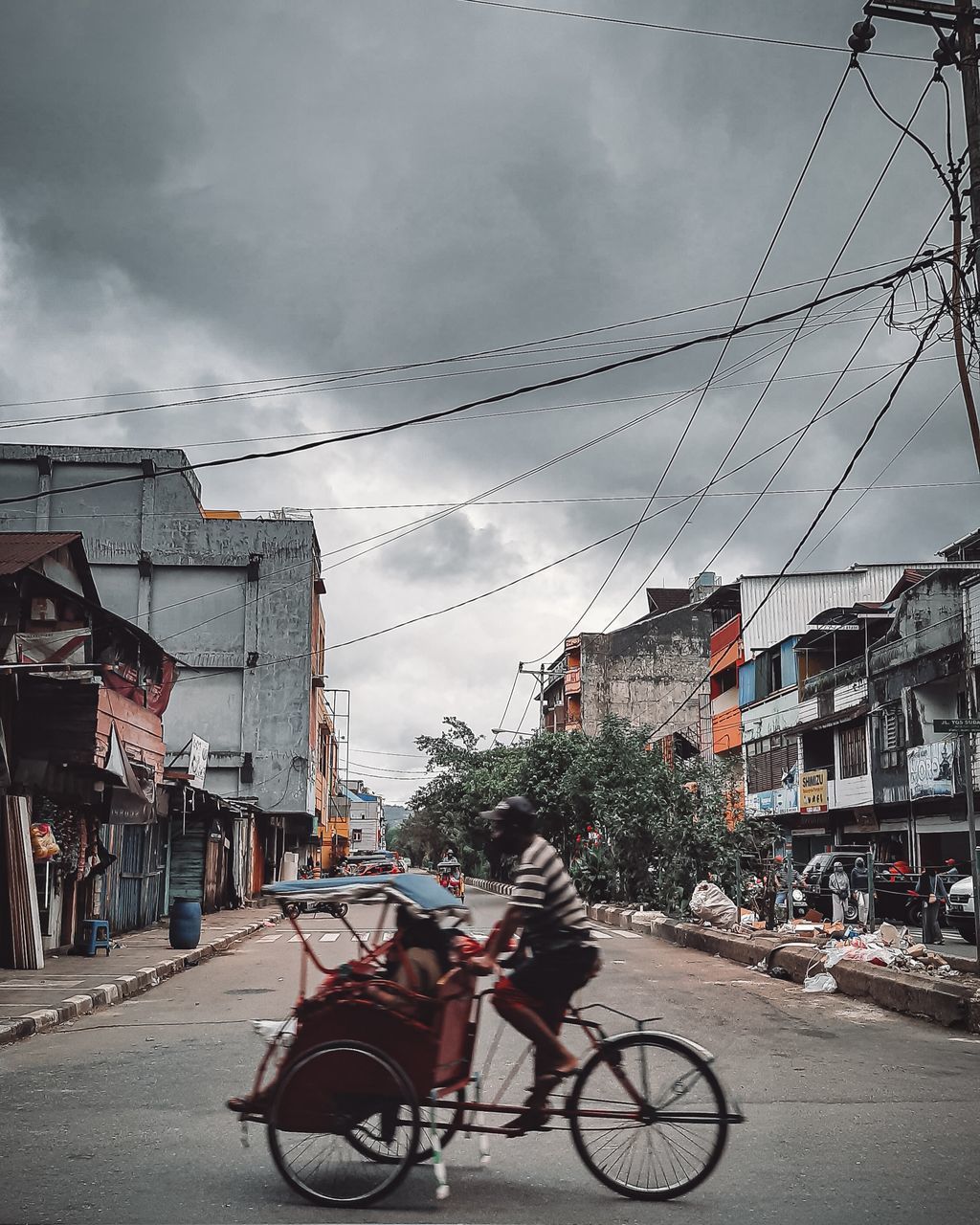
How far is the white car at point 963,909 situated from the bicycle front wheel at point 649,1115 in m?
17.0

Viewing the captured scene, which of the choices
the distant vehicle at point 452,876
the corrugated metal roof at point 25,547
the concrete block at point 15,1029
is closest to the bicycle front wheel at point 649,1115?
the concrete block at point 15,1029

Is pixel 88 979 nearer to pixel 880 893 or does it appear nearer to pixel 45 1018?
pixel 45 1018

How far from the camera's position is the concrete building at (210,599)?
41.0 m

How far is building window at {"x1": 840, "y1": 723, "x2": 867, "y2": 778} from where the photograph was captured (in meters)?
35.6

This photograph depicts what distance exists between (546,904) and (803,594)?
42853mm

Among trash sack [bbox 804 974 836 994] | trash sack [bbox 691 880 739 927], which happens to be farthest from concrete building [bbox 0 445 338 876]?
trash sack [bbox 804 974 836 994]

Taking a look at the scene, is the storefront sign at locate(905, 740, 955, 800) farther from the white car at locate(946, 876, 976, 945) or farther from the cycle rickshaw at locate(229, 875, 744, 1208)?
the cycle rickshaw at locate(229, 875, 744, 1208)

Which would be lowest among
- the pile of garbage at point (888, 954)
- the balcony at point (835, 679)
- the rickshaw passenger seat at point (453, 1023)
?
the pile of garbage at point (888, 954)

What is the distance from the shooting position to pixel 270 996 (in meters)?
13.6

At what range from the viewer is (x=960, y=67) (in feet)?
37.9

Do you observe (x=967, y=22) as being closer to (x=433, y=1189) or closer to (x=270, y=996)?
(x=433, y=1189)

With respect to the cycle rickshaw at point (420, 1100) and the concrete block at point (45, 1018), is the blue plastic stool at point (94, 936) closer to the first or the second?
the concrete block at point (45, 1018)

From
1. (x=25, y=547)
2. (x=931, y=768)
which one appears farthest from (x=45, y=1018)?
(x=931, y=768)

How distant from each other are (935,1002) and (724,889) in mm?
14120
